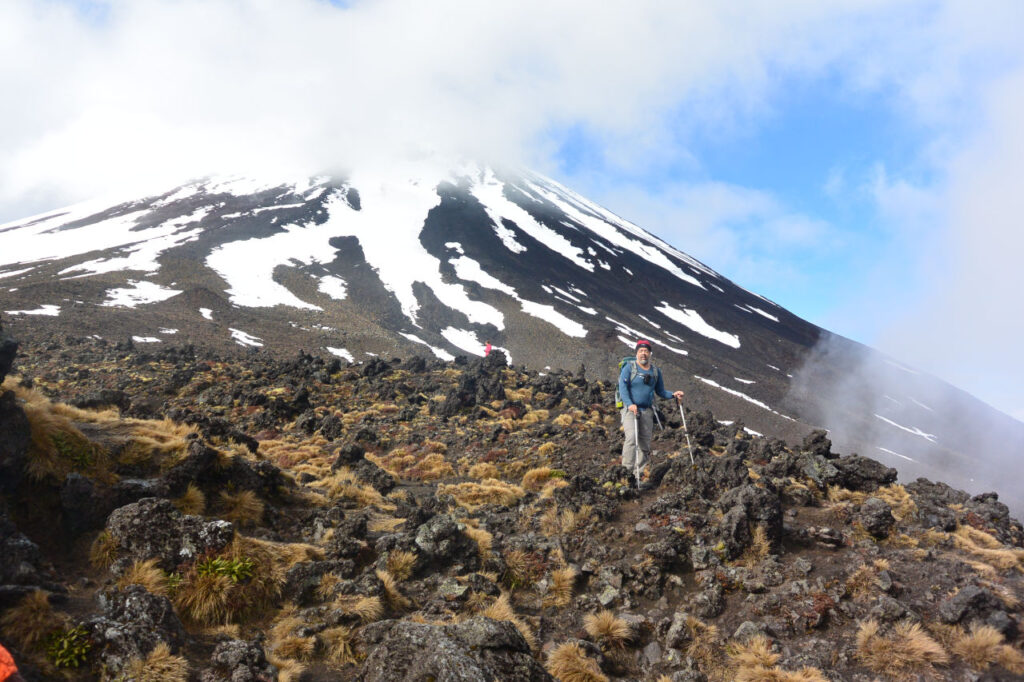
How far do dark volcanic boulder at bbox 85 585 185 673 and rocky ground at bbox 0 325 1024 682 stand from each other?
16 millimetres

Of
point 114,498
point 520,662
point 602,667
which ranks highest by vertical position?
point 520,662

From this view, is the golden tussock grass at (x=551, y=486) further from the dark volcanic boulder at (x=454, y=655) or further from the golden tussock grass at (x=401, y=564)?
the dark volcanic boulder at (x=454, y=655)

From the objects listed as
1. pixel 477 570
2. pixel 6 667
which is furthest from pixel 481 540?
pixel 6 667

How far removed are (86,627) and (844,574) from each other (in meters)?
7.33

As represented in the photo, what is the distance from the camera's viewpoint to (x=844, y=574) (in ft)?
18.8

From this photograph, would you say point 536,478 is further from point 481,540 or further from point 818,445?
point 818,445

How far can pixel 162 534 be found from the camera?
5.33m

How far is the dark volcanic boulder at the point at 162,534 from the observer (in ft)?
17.0

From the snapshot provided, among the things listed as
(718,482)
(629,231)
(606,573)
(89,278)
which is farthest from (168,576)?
(629,231)

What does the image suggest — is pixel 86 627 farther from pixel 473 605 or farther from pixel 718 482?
pixel 718 482

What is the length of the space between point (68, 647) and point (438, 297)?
5605cm

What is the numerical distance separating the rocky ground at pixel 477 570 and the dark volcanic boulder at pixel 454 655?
0.02m

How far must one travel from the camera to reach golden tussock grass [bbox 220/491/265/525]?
6.83 m

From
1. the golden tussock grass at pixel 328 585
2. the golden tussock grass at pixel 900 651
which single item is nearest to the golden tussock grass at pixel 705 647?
the golden tussock grass at pixel 900 651
